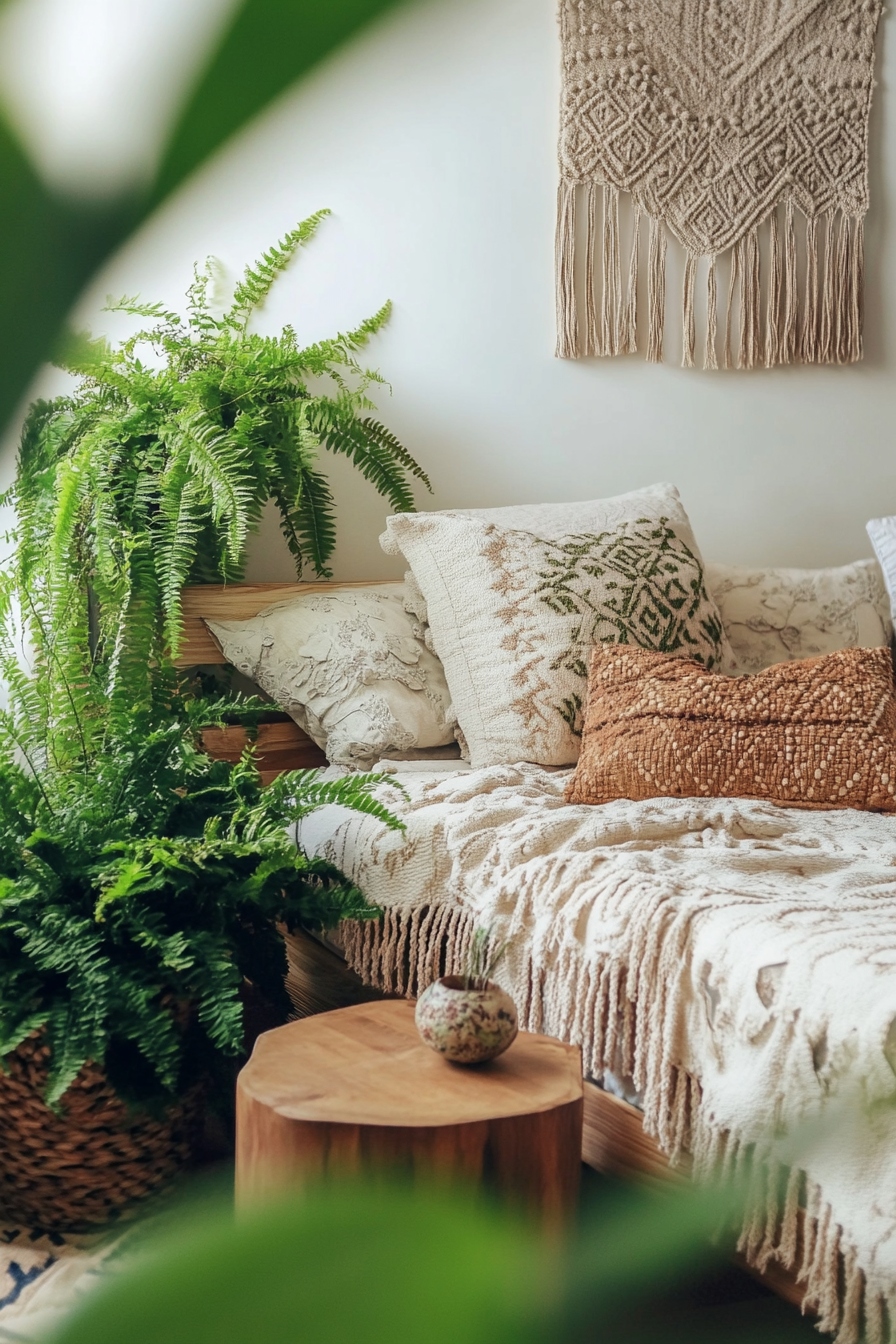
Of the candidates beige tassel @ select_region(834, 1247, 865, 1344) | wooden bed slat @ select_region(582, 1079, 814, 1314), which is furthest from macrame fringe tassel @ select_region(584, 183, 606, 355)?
beige tassel @ select_region(834, 1247, 865, 1344)

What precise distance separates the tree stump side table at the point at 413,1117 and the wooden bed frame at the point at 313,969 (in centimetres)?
14

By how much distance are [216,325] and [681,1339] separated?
2.12 m

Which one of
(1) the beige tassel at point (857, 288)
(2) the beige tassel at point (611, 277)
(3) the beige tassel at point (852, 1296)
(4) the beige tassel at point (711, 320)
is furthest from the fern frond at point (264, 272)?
(3) the beige tassel at point (852, 1296)

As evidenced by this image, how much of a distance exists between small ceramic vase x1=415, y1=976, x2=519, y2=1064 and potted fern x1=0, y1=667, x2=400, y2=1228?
28cm

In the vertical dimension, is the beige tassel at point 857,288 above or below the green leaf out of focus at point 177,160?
above

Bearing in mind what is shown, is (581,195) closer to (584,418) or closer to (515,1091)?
(584,418)

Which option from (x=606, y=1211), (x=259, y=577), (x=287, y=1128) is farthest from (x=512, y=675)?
(x=606, y=1211)

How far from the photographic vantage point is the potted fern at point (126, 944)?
128 cm

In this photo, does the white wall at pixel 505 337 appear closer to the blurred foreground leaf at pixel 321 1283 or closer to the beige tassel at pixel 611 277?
the beige tassel at pixel 611 277

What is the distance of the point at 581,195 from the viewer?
2.40 meters

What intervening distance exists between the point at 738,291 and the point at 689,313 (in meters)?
0.12

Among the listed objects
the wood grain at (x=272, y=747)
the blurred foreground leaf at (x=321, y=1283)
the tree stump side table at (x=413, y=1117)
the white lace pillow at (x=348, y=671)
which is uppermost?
the blurred foreground leaf at (x=321, y=1283)

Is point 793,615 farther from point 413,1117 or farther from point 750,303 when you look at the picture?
point 413,1117

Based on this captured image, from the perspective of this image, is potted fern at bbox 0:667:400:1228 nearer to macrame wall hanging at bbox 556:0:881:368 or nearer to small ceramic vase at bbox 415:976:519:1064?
small ceramic vase at bbox 415:976:519:1064
